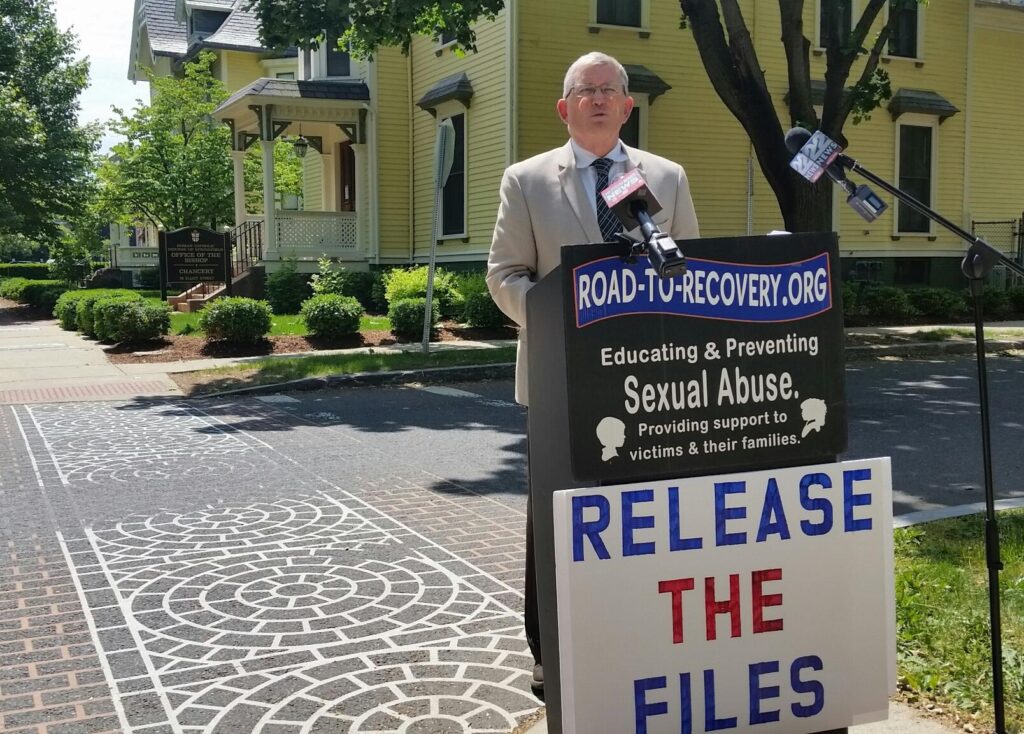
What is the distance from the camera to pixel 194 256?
66.0 feet

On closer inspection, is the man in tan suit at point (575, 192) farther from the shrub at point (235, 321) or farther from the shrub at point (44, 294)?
the shrub at point (44, 294)

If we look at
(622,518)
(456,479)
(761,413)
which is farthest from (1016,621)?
(456,479)

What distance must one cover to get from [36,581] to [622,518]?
3.59m

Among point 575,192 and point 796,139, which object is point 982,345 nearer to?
point 796,139

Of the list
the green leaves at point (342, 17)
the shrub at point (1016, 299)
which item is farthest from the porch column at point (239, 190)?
the shrub at point (1016, 299)

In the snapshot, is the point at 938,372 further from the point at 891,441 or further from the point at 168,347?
the point at 168,347

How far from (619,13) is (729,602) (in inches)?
734

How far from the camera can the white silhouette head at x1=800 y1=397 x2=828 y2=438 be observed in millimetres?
2643

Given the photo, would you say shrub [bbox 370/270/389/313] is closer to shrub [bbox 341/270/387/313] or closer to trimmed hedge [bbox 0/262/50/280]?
shrub [bbox 341/270/387/313]

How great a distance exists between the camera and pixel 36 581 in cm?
484

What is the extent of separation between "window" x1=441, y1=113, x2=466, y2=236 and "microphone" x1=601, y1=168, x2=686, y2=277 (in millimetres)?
18339

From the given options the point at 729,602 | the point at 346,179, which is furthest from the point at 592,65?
the point at 346,179

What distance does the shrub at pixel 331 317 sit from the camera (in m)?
15.8

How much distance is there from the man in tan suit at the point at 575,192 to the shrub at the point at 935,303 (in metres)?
17.9
